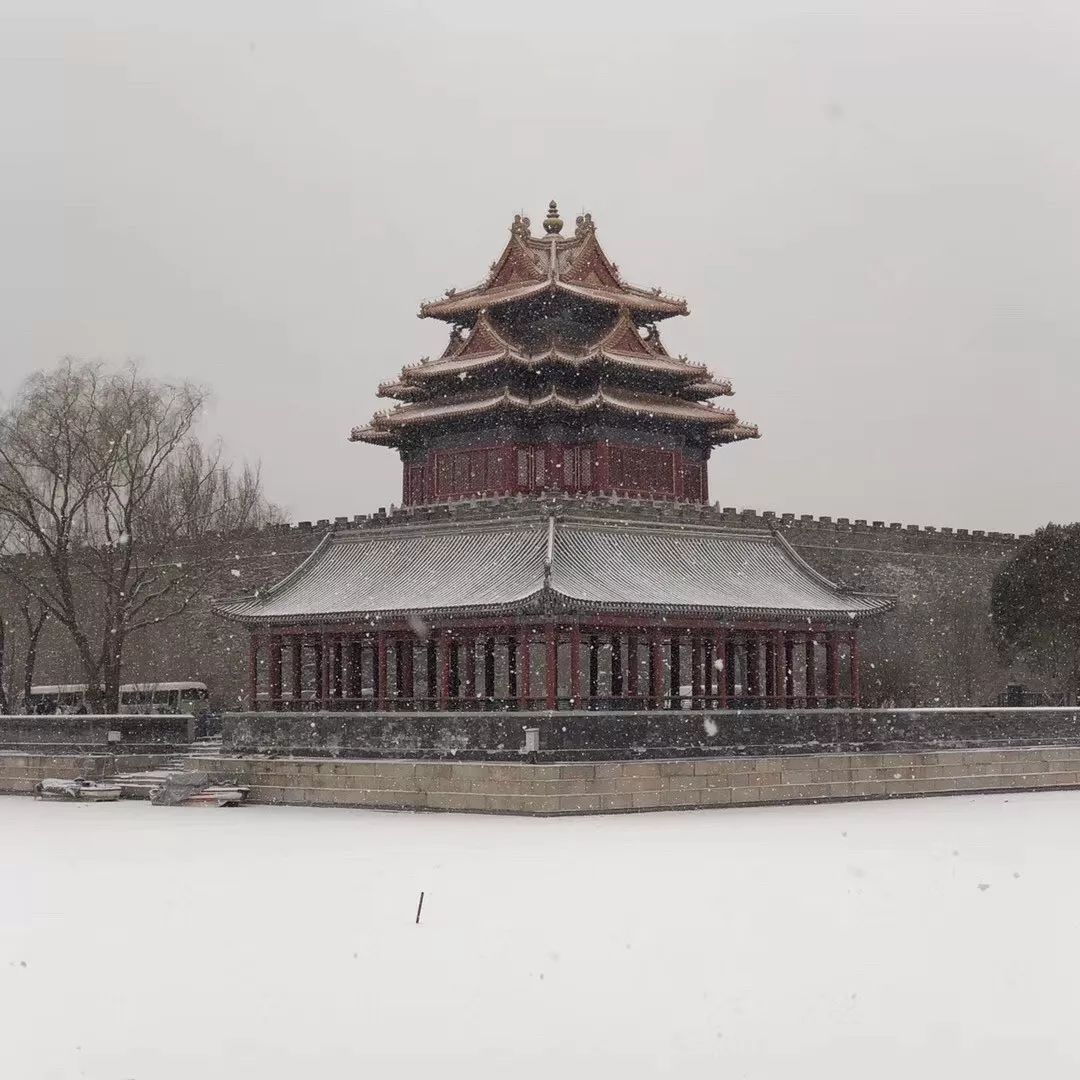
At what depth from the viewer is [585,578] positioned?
2819cm

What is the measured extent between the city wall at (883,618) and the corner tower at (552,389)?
525 centimetres

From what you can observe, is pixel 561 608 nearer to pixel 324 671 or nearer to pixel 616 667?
pixel 616 667

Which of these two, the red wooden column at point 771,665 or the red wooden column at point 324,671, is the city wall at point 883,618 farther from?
the red wooden column at point 324,671

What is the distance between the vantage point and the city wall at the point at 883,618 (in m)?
44.0

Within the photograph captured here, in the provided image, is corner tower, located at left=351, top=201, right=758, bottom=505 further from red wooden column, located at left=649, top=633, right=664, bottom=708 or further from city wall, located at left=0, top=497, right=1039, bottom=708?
red wooden column, located at left=649, top=633, right=664, bottom=708

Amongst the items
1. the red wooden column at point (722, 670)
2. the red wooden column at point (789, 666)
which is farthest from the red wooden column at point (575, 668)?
the red wooden column at point (789, 666)

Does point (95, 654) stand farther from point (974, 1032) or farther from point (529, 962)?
point (974, 1032)

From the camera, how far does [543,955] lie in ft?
42.2

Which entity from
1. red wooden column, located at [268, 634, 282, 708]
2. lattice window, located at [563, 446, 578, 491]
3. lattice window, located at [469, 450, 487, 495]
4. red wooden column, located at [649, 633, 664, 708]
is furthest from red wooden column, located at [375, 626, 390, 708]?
lattice window, located at [563, 446, 578, 491]

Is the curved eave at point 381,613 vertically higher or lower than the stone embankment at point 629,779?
higher

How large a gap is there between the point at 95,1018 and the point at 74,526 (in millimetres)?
41114

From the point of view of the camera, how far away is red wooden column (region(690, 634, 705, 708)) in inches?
1188

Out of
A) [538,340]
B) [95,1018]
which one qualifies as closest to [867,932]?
[95,1018]

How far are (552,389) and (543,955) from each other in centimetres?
2549
